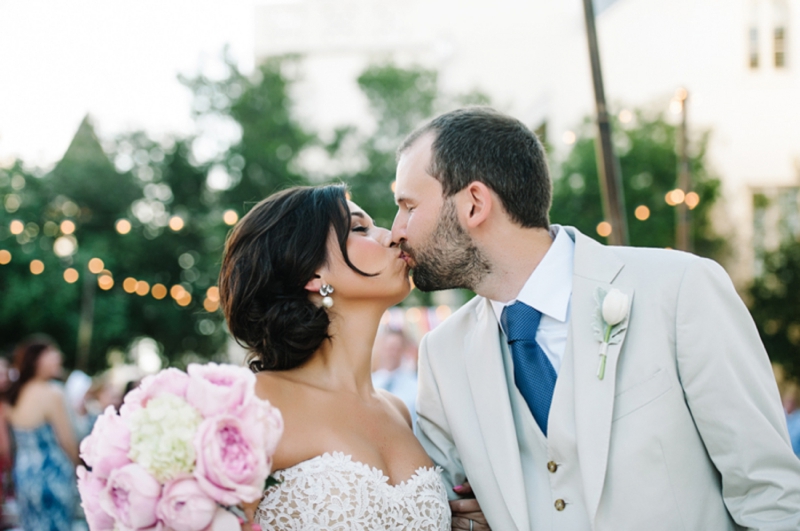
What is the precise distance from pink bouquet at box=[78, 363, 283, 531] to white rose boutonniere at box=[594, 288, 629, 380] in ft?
3.86

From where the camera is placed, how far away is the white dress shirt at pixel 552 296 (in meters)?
2.86

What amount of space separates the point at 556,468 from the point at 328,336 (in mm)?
1137

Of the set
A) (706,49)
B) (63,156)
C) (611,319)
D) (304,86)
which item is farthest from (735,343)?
(304,86)

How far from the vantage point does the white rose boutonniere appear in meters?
2.60

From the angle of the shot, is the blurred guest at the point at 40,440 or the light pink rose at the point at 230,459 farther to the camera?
the blurred guest at the point at 40,440

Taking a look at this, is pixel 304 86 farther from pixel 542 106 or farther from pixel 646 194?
pixel 646 194

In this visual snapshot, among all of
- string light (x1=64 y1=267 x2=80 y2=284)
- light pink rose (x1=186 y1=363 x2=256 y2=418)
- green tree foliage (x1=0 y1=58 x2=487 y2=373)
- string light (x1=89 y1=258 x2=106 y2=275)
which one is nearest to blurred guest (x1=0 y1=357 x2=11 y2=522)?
light pink rose (x1=186 y1=363 x2=256 y2=418)

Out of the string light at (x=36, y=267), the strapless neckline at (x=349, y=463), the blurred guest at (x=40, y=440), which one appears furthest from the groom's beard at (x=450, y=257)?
the string light at (x=36, y=267)

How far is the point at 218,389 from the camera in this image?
6.31ft

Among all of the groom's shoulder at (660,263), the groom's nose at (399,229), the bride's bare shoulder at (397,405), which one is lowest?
the bride's bare shoulder at (397,405)

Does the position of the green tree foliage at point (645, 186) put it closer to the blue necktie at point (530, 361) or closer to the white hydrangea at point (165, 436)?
the blue necktie at point (530, 361)

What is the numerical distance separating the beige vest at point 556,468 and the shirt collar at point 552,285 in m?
0.20

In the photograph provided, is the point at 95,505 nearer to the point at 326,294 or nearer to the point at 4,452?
the point at 326,294

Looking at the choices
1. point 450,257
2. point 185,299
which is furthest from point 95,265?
point 450,257
